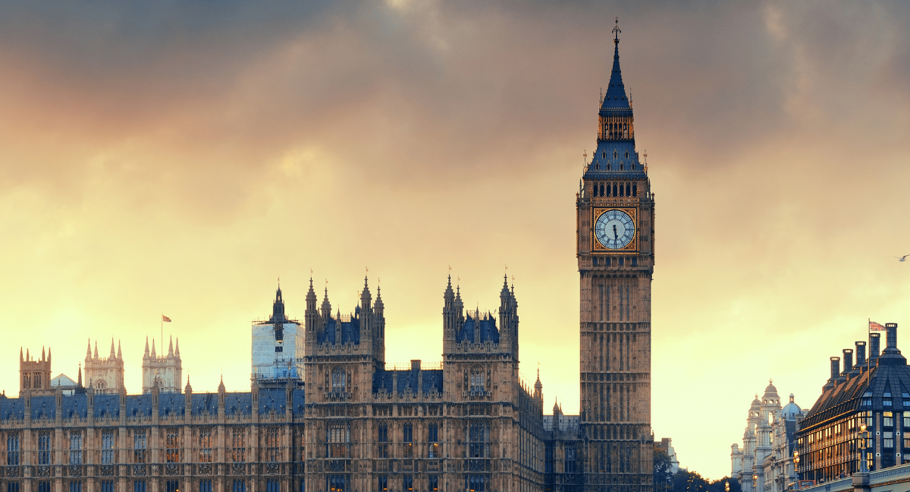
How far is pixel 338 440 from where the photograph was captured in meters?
159

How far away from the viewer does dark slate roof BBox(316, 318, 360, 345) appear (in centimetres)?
16038

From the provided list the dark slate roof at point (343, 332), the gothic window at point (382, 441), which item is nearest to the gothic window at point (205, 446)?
the dark slate roof at point (343, 332)

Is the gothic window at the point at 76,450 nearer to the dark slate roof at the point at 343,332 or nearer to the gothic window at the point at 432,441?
the dark slate roof at the point at 343,332

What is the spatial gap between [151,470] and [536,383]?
137 ft

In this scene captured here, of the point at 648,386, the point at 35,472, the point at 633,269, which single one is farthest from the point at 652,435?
the point at 35,472

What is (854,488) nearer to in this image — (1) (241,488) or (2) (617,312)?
(2) (617,312)

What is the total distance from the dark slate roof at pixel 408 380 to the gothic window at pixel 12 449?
4138 cm

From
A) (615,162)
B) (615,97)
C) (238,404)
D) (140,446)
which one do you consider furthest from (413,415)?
(615,97)

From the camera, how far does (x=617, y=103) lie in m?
191

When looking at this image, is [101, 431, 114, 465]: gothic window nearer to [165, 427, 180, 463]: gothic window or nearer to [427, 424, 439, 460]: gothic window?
[165, 427, 180, 463]: gothic window

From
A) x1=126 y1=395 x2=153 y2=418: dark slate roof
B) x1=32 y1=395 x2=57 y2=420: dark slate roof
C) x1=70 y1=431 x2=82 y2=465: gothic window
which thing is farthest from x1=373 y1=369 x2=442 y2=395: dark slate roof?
x1=32 y1=395 x2=57 y2=420: dark slate roof

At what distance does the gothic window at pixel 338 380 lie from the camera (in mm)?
159500

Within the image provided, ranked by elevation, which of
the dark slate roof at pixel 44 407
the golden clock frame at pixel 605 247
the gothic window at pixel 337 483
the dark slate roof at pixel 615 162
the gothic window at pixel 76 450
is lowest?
the gothic window at pixel 337 483

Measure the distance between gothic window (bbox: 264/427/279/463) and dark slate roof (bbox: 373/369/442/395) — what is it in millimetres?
16268
